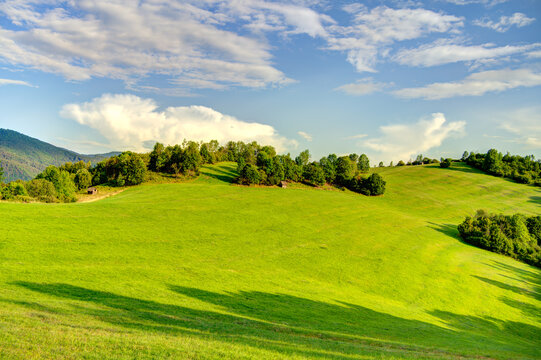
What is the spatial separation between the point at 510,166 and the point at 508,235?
106695 mm

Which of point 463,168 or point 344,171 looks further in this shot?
point 463,168

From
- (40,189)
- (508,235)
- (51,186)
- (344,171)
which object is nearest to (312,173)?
(344,171)

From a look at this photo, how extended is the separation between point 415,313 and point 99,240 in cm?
3768

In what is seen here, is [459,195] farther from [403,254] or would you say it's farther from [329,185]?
[403,254]

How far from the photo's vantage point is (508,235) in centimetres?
6712

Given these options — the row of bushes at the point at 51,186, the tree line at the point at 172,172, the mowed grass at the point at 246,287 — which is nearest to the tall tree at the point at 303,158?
the tree line at the point at 172,172

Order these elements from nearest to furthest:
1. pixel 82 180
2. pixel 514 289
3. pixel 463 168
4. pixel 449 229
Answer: pixel 514 289 → pixel 449 229 → pixel 82 180 → pixel 463 168

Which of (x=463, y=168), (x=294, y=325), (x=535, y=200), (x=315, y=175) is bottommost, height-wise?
(x=294, y=325)

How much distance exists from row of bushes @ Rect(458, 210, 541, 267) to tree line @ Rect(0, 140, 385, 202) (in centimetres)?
4056

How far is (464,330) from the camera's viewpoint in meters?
27.8

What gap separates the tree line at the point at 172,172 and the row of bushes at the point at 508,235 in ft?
133

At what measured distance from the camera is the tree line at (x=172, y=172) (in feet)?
268

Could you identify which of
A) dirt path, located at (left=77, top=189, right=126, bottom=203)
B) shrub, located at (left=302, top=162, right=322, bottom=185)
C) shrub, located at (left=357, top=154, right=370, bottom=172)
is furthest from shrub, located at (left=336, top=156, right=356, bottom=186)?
dirt path, located at (left=77, top=189, right=126, bottom=203)

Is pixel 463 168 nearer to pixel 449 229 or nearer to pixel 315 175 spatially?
pixel 315 175
